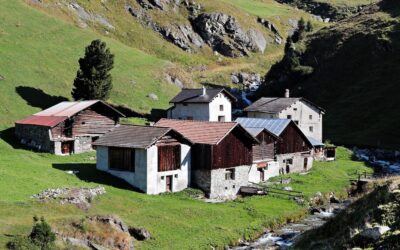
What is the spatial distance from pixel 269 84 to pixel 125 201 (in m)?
94.6

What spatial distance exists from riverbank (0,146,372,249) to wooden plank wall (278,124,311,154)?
998cm

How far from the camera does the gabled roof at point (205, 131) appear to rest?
58.3 m

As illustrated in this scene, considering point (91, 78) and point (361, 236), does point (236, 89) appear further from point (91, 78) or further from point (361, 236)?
point (361, 236)

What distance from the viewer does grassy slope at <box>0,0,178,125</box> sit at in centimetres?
8469

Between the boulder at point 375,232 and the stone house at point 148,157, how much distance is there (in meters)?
29.3

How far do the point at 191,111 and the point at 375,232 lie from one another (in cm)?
6545

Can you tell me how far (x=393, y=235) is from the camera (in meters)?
24.5

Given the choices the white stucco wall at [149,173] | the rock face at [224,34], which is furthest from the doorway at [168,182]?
the rock face at [224,34]

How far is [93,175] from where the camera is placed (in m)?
54.7

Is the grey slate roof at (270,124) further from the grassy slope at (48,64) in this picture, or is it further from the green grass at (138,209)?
the grassy slope at (48,64)

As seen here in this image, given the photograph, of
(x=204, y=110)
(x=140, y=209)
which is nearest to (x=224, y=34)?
(x=204, y=110)

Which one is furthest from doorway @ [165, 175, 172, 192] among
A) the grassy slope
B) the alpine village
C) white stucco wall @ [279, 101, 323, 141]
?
white stucco wall @ [279, 101, 323, 141]

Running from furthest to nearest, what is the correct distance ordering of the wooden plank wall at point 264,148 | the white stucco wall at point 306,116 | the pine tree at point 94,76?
the white stucco wall at point 306,116
the pine tree at point 94,76
the wooden plank wall at point 264,148

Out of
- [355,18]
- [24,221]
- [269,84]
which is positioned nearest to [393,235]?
[24,221]
